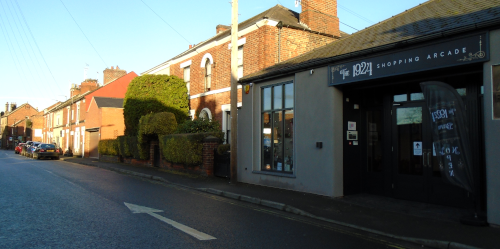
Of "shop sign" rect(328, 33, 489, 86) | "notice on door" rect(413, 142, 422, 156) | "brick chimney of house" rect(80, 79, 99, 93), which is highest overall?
"brick chimney of house" rect(80, 79, 99, 93)

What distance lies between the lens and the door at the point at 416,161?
9.09 meters

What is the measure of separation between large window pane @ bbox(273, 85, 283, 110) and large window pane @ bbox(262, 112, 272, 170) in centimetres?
46

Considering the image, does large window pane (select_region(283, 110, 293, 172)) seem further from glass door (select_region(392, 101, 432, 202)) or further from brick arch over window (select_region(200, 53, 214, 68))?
brick arch over window (select_region(200, 53, 214, 68))

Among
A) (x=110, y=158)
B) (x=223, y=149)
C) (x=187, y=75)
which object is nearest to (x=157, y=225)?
(x=223, y=149)

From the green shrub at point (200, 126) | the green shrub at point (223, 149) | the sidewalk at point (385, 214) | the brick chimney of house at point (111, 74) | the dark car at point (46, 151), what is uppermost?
the brick chimney of house at point (111, 74)

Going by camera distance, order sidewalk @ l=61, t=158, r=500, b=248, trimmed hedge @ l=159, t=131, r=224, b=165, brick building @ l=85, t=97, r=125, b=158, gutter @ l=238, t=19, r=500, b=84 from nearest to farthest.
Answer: sidewalk @ l=61, t=158, r=500, b=248 < gutter @ l=238, t=19, r=500, b=84 < trimmed hedge @ l=159, t=131, r=224, b=165 < brick building @ l=85, t=97, r=125, b=158

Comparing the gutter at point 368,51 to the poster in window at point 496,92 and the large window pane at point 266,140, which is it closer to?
the poster in window at point 496,92

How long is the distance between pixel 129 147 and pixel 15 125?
85893mm

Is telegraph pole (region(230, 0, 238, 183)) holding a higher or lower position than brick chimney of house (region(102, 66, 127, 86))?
lower

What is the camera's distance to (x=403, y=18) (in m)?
11.5

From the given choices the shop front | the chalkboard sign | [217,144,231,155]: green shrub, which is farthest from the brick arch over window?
the chalkboard sign

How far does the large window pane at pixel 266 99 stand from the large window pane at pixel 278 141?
0.47 m

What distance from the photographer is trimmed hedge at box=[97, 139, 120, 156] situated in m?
28.2

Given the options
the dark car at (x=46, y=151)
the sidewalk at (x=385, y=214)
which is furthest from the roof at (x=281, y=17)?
the dark car at (x=46, y=151)
